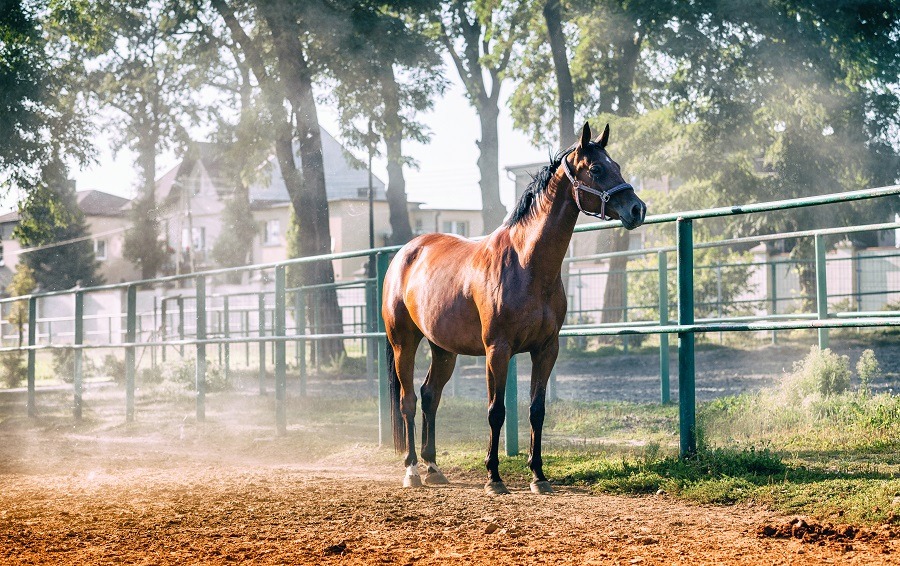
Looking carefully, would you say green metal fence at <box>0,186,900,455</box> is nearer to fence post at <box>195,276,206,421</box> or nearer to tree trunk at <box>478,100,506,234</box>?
fence post at <box>195,276,206,421</box>

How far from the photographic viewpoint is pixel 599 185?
4.79 metres

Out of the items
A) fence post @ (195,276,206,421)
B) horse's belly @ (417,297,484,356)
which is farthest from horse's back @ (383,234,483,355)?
fence post @ (195,276,206,421)

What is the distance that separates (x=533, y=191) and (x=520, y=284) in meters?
0.53

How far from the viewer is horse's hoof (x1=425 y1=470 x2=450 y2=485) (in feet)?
18.2

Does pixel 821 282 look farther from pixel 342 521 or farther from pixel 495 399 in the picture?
pixel 342 521

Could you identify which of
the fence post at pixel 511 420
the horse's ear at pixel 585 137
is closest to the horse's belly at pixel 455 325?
the fence post at pixel 511 420

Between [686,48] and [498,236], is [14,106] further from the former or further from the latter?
[498,236]

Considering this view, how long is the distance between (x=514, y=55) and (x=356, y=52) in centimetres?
933

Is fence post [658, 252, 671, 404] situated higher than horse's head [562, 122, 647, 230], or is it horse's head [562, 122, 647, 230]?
horse's head [562, 122, 647, 230]

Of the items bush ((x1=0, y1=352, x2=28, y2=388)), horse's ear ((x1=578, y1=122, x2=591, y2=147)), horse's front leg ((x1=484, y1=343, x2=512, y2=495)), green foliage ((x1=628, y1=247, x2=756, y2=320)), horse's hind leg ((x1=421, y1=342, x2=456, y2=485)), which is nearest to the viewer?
horse's ear ((x1=578, y1=122, x2=591, y2=147))

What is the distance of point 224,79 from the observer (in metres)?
20.7

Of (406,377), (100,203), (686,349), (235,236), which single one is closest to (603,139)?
(686,349)

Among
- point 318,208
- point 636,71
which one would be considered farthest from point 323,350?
point 636,71

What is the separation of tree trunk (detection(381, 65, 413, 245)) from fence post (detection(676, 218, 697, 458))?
1173cm
